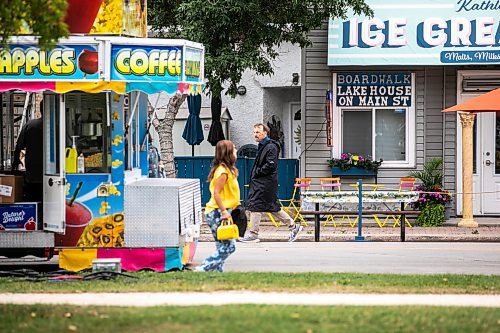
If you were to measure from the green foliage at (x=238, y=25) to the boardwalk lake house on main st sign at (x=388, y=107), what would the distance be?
103cm

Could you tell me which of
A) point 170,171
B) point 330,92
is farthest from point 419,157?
point 170,171

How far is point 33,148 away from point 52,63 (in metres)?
1.34

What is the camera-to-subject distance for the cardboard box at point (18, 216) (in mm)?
14562

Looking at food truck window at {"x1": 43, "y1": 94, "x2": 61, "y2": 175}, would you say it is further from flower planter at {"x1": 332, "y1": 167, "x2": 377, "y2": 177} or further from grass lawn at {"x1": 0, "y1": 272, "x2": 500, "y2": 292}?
flower planter at {"x1": 332, "y1": 167, "x2": 377, "y2": 177}

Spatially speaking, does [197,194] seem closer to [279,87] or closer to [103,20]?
[103,20]

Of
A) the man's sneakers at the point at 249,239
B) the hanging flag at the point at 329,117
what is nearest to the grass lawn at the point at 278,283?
the man's sneakers at the point at 249,239

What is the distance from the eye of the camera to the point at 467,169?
2217 centimetres

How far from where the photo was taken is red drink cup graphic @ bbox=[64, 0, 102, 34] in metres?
14.2

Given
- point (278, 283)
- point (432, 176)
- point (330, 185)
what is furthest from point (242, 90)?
point (278, 283)

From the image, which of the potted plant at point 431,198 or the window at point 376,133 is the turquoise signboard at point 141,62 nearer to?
the potted plant at point 431,198

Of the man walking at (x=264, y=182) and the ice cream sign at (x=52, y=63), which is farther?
the man walking at (x=264, y=182)

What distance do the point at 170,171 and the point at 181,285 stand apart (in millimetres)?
10404

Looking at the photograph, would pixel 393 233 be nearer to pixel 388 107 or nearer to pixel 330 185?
pixel 330 185

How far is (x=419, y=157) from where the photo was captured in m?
24.1
